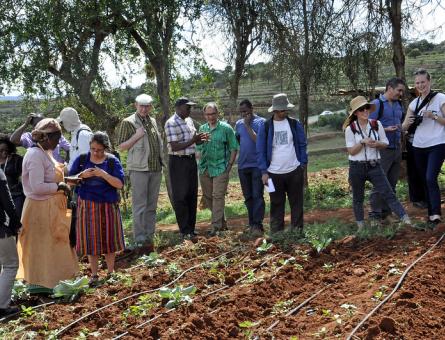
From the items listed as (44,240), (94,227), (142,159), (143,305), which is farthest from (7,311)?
(142,159)

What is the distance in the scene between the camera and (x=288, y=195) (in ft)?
24.0

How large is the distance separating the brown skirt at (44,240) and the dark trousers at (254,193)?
8.29ft

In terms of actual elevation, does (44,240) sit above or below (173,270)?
above

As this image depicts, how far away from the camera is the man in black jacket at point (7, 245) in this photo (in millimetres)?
5285

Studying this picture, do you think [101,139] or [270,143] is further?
[270,143]

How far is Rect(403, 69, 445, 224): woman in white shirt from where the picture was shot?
22.0ft

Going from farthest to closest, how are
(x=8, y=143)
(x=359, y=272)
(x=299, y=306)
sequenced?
1. (x=8, y=143)
2. (x=359, y=272)
3. (x=299, y=306)

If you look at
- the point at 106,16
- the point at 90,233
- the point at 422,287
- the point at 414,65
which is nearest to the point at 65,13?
the point at 106,16

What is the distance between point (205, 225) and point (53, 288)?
442cm

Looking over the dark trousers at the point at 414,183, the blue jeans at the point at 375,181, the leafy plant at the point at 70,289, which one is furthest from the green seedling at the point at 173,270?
the dark trousers at the point at 414,183

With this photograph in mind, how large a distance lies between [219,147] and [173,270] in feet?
7.35

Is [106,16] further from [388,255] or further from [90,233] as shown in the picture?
[388,255]

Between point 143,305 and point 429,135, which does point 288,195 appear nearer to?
point 429,135

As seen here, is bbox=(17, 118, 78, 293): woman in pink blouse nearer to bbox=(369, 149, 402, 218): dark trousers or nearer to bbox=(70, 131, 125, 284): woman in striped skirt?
bbox=(70, 131, 125, 284): woman in striped skirt
